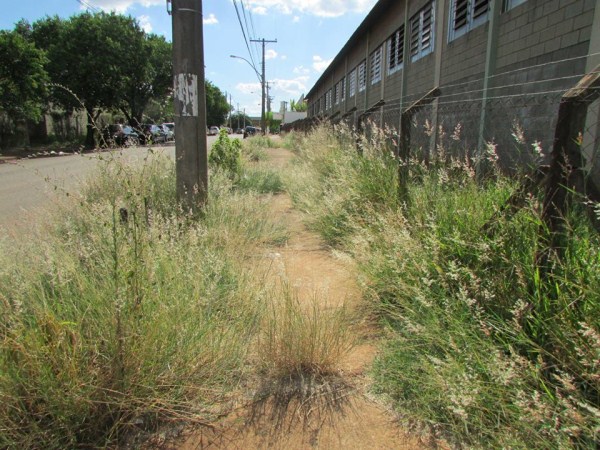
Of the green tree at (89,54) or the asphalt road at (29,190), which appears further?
the green tree at (89,54)

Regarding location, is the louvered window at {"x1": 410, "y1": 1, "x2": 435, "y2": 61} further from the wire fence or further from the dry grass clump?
the dry grass clump

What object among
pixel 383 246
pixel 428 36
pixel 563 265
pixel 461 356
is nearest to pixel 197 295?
pixel 461 356

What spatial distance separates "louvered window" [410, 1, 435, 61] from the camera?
1011 centimetres

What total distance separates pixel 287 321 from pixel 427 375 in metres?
0.85

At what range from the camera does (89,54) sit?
2581 centimetres

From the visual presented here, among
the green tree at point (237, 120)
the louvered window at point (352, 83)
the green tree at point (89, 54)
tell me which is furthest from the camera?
the green tree at point (237, 120)

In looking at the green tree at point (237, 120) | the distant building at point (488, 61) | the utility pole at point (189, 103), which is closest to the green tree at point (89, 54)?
the distant building at point (488, 61)

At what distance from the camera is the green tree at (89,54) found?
2583 centimetres

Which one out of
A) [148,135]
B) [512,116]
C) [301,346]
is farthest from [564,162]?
[512,116]

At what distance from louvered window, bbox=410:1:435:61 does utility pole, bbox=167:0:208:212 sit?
7.64 m

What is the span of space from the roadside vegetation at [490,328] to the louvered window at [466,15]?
A: 578cm

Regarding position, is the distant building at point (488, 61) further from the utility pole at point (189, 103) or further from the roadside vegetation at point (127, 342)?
→ the utility pole at point (189, 103)

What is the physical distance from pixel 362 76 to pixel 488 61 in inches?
485

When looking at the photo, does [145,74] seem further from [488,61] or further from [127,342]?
[127,342]
